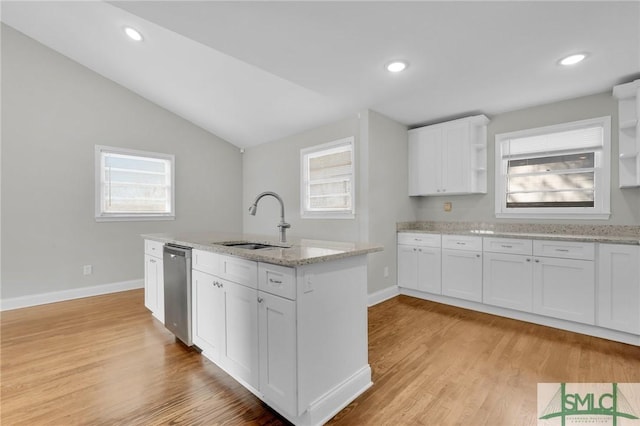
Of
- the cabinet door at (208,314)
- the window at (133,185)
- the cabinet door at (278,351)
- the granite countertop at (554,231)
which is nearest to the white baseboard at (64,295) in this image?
the window at (133,185)

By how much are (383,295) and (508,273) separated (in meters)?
1.43

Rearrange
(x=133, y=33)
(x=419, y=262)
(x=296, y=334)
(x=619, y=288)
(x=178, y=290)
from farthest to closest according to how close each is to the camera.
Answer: (x=419, y=262) → (x=133, y=33) → (x=619, y=288) → (x=178, y=290) → (x=296, y=334)

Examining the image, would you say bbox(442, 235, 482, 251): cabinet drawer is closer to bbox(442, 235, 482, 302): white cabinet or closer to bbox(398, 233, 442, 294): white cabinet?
bbox(442, 235, 482, 302): white cabinet

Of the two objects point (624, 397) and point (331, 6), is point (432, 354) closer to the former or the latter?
point (624, 397)

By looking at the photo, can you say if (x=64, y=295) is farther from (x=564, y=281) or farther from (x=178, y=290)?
(x=564, y=281)

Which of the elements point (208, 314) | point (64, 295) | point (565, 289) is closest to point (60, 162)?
point (64, 295)

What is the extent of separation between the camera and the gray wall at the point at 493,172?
9.61 ft

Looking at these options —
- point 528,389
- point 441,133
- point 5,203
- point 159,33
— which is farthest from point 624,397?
point 5,203

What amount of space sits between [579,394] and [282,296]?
77.6 inches

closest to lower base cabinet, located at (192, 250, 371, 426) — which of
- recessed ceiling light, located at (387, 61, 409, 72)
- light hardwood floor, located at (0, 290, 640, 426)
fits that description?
light hardwood floor, located at (0, 290, 640, 426)

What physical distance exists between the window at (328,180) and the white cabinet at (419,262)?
896mm

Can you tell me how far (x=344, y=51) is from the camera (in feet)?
Result: 7.93

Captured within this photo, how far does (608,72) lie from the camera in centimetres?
261

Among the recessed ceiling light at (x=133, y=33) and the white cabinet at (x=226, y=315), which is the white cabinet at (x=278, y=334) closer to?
the white cabinet at (x=226, y=315)
